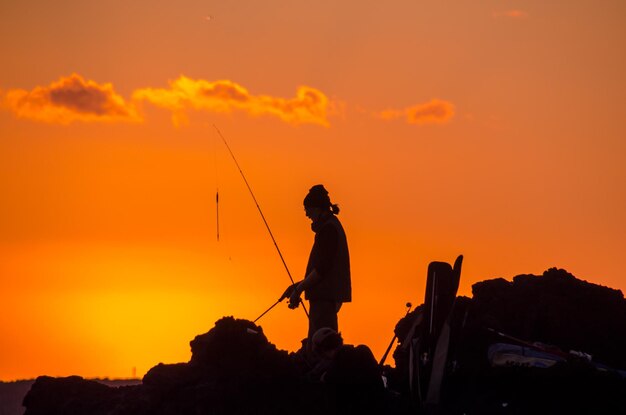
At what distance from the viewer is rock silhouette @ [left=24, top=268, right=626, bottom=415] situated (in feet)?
58.3

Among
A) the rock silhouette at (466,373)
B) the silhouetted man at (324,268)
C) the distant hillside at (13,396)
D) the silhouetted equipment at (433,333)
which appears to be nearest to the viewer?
the rock silhouette at (466,373)

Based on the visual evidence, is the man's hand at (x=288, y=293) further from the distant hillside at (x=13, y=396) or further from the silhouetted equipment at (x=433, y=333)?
the distant hillside at (x=13, y=396)

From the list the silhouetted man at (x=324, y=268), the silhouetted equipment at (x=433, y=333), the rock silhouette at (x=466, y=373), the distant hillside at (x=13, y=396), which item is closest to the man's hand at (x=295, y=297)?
the silhouetted man at (x=324, y=268)

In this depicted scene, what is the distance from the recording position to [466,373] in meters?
18.8

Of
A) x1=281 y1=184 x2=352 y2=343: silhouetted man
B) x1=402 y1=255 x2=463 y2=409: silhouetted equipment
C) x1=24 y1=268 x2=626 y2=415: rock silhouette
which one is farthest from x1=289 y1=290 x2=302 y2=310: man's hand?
x1=402 y1=255 x2=463 y2=409: silhouetted equipment

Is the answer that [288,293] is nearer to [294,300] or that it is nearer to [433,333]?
[294,300]

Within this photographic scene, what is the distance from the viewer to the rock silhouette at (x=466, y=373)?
1778 cm

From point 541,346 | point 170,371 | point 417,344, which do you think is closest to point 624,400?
point 541,346

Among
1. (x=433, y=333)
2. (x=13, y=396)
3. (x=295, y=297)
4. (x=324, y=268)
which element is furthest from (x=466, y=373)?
(x=13, y=396)

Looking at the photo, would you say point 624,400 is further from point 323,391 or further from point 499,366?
point 323,391

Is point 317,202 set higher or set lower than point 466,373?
higher

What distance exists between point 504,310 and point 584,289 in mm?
1179

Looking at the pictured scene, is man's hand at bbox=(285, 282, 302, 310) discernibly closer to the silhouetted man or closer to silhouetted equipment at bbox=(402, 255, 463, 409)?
the silhouetted man

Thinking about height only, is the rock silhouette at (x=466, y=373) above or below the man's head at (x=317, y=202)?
below
